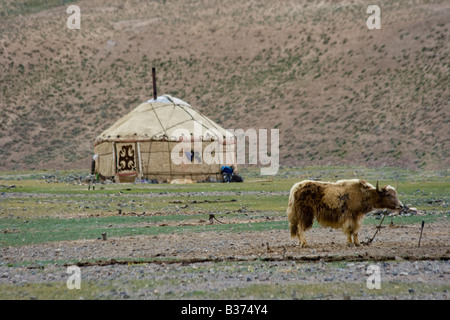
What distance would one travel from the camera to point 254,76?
71938mm

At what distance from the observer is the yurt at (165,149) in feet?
114

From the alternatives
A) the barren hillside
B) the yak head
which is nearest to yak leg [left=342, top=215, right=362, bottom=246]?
the yak head

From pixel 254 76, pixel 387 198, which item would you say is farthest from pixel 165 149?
pixel 254 76

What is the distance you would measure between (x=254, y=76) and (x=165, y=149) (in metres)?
38.7

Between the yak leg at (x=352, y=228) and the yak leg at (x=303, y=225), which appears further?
the yak leg at (x=352, y=228)

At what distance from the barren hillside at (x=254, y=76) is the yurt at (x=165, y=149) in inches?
725

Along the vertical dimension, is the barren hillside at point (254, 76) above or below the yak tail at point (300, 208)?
above

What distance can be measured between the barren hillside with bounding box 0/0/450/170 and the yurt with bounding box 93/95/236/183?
18.4 m

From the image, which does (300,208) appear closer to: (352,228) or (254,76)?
(352,228)

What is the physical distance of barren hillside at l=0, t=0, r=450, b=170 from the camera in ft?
186

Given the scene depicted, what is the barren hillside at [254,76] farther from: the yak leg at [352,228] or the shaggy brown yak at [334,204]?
the yak leg at [352,228]

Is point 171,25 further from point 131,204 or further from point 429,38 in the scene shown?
point 131,204

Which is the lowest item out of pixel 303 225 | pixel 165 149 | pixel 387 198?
pixel 303 225

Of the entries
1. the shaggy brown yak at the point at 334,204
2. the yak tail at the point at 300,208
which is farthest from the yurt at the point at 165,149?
the yak tail at the point at 300,208
